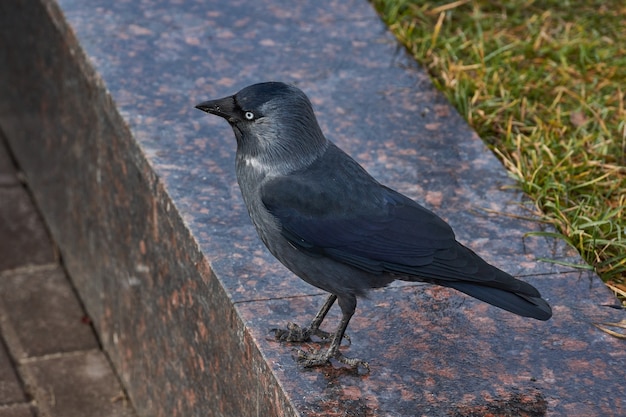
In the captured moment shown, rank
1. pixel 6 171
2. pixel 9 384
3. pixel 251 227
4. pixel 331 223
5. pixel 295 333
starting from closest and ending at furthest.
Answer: pixel 331 223, pixel 295 333, pixel 251 227, pixel 9 384, pixel 6 171

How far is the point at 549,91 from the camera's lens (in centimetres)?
484

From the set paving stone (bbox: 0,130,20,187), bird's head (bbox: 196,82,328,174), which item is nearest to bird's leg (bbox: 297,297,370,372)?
bird's head (bbox: 196,82,328,174)

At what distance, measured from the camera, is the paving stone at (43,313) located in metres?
4.64

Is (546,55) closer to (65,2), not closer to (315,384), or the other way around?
(65,2)

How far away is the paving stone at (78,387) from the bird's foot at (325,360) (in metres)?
1.63

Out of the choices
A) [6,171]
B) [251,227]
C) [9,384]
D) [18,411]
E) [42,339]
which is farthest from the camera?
[6,171]

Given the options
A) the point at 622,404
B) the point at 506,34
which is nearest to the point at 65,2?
the point at 506,34

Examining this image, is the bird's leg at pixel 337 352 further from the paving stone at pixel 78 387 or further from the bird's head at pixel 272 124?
the paving stone at pixel 78 387

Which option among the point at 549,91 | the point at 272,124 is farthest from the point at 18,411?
the point at 549,91

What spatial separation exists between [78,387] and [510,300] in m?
2.27

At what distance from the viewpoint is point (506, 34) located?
17.3ft

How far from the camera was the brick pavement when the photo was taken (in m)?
4.29

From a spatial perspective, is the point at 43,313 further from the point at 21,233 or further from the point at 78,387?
the point at 21,233

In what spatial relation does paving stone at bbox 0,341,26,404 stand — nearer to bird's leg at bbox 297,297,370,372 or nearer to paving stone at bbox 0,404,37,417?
paving stone at bbox 0,404,37,417
